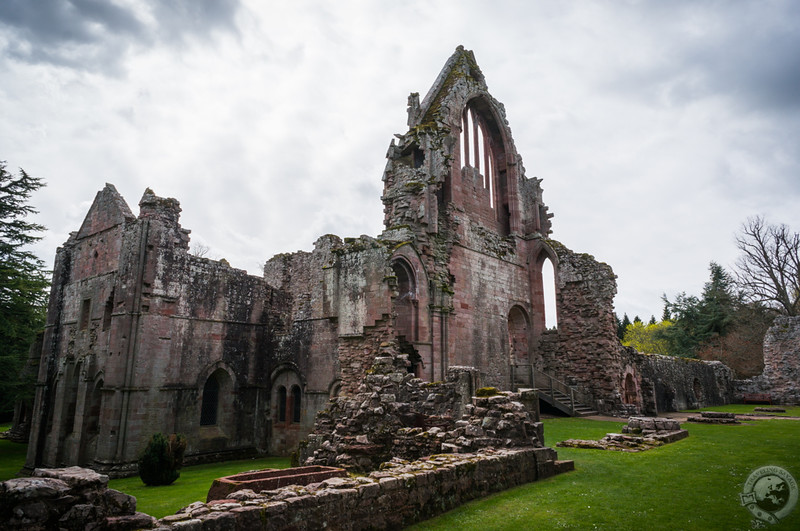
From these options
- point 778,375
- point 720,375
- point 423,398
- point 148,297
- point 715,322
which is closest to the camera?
point 423,398

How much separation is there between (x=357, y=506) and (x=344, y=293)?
1127 centimetres

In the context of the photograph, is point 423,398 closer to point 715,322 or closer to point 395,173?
point 395,173

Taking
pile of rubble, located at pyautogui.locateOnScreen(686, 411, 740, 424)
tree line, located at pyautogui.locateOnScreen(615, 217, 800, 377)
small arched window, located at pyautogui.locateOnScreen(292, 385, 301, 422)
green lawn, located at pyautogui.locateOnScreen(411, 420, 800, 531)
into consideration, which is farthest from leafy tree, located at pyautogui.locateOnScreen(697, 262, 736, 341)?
small arched window, located at pyautogui.locateOnScreen(292, 385, 301, 422)

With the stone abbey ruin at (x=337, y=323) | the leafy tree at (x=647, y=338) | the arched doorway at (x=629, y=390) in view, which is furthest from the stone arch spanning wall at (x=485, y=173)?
the leafy tree at (x=647, y=338)

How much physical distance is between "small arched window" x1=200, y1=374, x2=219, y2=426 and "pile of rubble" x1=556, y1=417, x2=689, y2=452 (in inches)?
456

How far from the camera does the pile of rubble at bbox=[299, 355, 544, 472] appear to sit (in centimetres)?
855

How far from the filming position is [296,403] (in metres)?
18.2

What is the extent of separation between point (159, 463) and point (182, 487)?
1059 millimetres

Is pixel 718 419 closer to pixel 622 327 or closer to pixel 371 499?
pixel 371 499

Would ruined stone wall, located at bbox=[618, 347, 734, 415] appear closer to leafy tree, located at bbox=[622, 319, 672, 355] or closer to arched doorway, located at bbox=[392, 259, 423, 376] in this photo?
arched doorway, located at bbox=[392, 259, 423, 376]

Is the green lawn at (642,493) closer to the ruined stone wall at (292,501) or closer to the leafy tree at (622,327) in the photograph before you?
the ruined stone wall at (292,501)

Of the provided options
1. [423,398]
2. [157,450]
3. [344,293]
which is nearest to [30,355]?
[157,450]

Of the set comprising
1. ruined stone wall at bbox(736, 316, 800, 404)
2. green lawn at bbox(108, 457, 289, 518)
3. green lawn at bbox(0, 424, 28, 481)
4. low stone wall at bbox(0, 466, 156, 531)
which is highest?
ruined stone wall at bbox(736, 316, 800, 404)

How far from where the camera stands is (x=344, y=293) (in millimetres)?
16250
